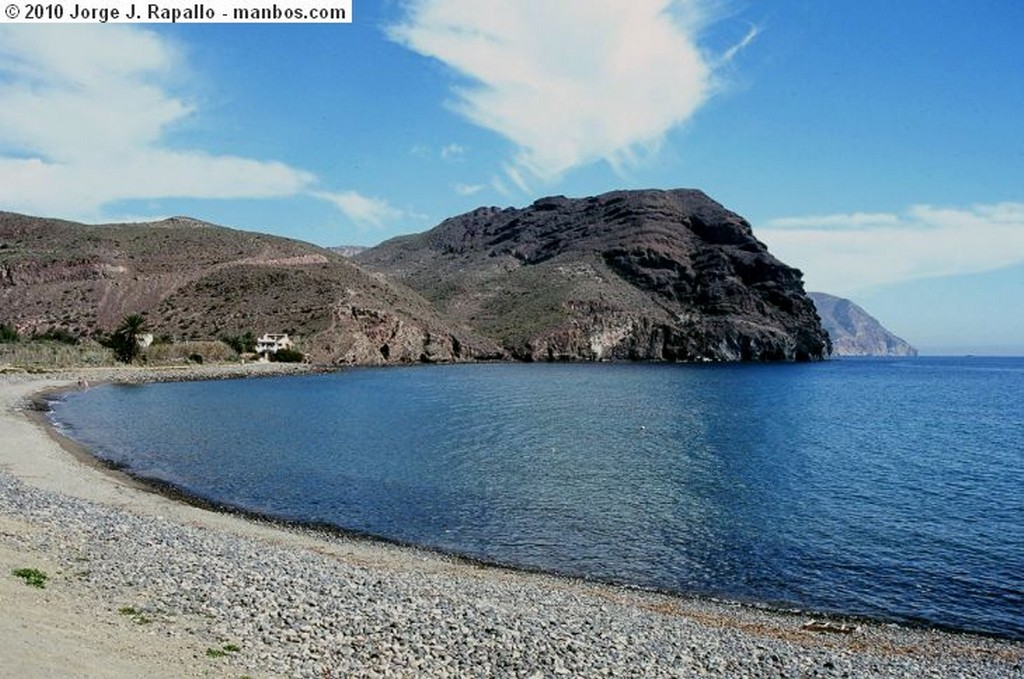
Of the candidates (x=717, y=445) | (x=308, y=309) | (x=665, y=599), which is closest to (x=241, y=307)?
(x=308, y=309)

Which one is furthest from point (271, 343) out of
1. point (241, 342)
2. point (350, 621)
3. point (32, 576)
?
point (350, 621)

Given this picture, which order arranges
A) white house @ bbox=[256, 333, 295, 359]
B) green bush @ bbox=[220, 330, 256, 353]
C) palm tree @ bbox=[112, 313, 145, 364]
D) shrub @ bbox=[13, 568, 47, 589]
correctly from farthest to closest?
white house @ bbox=[256, 333, 295, 359], green bush @ bbox=[220, 330, 256, 353], palm tree @ bbox=[112, 313, 145, 364], shrub @ bbox=[13, 568, 47, 589]

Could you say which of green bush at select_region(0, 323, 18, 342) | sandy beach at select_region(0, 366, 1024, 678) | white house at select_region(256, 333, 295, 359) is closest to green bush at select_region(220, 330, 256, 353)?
white house at select_region(256, 333, 295, 359)

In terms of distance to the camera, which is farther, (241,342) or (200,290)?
(200,290)

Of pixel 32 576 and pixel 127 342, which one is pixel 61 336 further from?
pixel 32 576

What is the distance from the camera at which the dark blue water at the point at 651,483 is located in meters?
22.0

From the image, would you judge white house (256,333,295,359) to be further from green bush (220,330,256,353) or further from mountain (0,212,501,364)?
mountain (0,212,501,364)

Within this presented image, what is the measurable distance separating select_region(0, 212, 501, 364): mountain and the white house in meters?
2.86

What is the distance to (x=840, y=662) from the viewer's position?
47.6 feet

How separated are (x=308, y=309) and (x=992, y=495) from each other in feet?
432

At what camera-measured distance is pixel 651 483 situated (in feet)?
114

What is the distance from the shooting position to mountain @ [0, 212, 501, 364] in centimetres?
13812

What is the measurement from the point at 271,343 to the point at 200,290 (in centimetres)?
A: 2073

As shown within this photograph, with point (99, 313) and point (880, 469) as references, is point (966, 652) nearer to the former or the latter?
point (880, 469)
